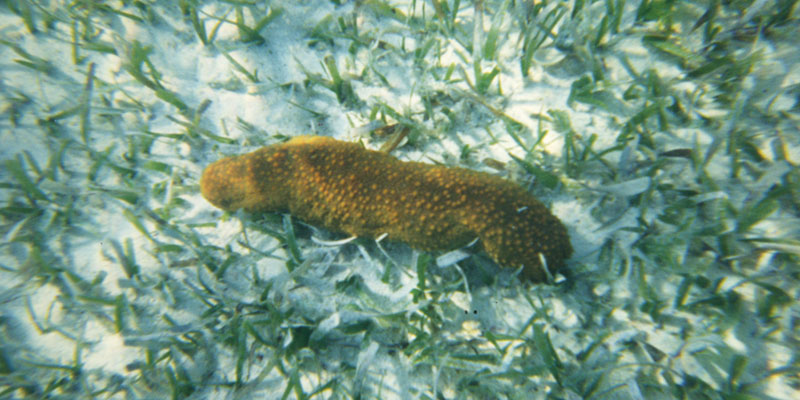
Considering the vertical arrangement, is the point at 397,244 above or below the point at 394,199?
below

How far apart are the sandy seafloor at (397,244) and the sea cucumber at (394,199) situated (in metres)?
0.21

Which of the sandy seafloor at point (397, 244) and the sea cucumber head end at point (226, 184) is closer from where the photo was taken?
the sandy seafloor at point (397, 244)

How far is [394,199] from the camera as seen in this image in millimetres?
2080

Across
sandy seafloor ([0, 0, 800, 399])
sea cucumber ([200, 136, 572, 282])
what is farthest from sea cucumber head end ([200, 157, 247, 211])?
sandy seafloor ([0, 0, 800, 399])

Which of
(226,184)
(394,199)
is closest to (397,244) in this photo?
(394,199)

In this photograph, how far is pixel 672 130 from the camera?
2455 millimetres

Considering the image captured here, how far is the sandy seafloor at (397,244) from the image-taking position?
2.05 m

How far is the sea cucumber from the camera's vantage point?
6.58ft

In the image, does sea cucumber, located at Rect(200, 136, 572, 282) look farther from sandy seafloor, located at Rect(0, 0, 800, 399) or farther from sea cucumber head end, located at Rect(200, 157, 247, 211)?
sandy seafloor, located at Rect(0, 0, 800, 399)

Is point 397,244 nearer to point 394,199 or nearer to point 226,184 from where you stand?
point 394,199

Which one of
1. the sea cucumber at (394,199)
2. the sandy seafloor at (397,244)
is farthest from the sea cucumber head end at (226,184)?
the sandy seafloor at (397,244)

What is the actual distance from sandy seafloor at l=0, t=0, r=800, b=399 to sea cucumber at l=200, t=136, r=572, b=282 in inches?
8.1

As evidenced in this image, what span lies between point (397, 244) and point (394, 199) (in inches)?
17.8

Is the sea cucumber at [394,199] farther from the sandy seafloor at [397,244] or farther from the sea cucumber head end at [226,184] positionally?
the sandy seafloor at [397,244]
